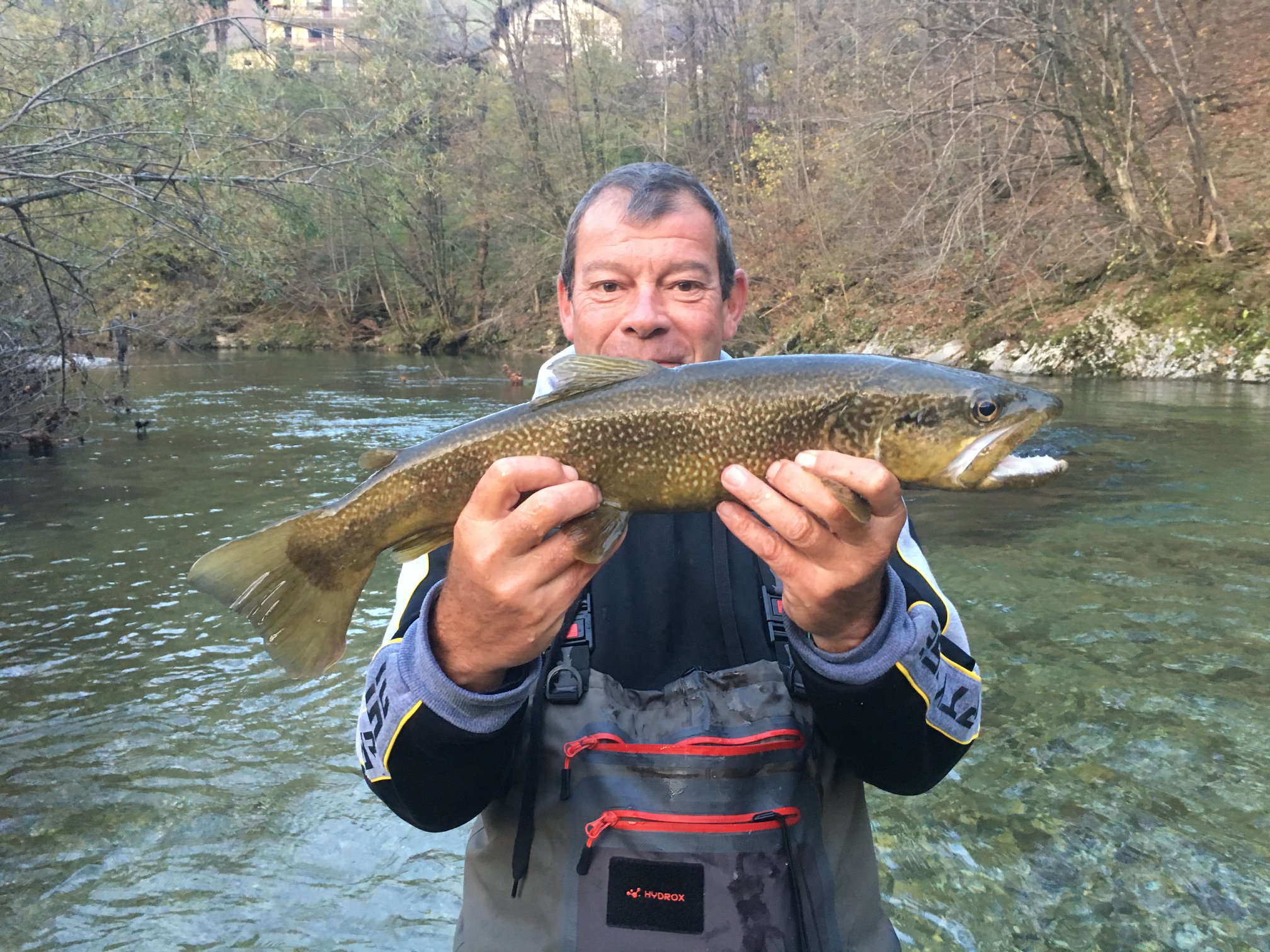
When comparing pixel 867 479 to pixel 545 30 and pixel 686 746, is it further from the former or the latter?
pixel 545 30

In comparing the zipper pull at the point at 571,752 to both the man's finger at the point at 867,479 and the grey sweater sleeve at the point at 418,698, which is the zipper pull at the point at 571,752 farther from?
the man's finger at the point at 867,479

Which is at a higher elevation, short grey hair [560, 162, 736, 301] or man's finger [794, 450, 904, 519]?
short grey hair [560, 162, 736, 301]

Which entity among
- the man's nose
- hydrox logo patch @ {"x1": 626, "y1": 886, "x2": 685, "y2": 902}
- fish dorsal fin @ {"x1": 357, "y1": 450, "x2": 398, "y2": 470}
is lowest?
hydrox logo patch @ {"x1": 626, "y1": 886, "x2": 685, "y2": 902}

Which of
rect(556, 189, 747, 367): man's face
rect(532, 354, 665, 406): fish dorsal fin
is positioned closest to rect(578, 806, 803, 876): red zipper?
rect(532, 354, 665, 406): fish dorsal fin

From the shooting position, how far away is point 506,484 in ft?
6.55

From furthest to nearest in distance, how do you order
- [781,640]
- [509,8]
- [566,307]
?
[509,8]
[566,307]
[781,640]

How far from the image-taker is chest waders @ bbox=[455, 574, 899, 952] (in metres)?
1.97

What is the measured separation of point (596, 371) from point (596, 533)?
A: 51cm

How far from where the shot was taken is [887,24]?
19.0 metres

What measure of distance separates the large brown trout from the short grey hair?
83 cm

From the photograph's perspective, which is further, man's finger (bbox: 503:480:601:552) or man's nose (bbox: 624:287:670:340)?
man's nose (bbox: 624:287:670:340)

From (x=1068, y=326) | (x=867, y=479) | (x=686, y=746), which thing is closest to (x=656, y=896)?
(x=686, y=746)

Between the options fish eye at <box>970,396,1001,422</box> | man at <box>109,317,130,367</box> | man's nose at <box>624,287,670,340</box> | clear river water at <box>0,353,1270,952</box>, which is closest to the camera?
fish eye at <box>970,396,1001,422</box>

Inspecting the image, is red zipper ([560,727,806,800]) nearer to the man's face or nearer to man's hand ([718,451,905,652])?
man's hand ([718,451,905,652])
